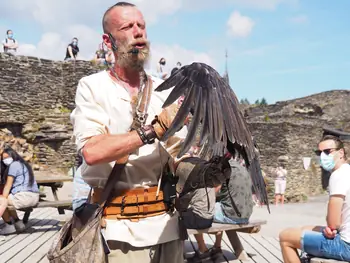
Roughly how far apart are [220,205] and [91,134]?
3236 millimetres

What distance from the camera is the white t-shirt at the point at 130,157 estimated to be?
1.80 metres

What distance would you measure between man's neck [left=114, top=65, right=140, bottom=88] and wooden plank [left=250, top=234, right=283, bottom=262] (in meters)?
3.44

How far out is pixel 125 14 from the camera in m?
1.94

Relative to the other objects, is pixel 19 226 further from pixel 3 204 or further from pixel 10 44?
pixel 10 44

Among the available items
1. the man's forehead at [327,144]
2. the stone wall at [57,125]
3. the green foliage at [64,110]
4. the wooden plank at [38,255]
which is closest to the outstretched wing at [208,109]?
the man's forehead at [327,144]

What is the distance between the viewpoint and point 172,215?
1.99 meters

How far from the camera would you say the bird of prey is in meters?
1.58

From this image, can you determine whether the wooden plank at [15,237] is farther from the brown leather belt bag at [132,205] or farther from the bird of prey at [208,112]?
the bird of prey at [208,112]

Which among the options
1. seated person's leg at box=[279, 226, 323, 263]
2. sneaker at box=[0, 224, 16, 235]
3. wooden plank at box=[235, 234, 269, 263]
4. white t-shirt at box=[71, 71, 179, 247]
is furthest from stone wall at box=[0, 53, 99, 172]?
white t-shirt at box=[71, 71, 179, 247]

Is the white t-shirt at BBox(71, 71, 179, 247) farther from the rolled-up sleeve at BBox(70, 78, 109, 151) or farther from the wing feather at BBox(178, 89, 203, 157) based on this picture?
the wing feather at BBox(178, 89, 203, 157)

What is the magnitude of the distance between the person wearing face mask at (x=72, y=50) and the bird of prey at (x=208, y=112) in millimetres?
19311

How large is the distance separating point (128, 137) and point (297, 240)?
232 centimetres

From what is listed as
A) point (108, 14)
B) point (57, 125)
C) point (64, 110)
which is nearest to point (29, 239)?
point (108, 14)

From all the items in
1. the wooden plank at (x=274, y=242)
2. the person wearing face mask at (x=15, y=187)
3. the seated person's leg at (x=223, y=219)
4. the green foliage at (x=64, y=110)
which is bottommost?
the wooden plank at (x=274, y=242)
